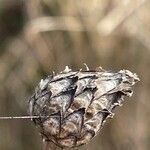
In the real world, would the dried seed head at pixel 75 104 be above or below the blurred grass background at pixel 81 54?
below

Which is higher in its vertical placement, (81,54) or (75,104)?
(81,54)

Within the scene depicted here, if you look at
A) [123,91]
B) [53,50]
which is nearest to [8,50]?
[53,50]

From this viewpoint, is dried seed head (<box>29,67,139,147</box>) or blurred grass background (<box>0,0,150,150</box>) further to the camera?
blurred grass background (<box>0,0,150,150</box>)

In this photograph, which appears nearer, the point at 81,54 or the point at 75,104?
the point at 75,104

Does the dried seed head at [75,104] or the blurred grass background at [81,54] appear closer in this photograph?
the dried seed head at [75,104]
